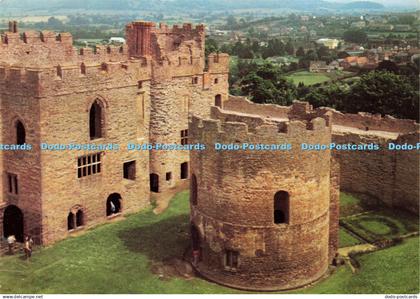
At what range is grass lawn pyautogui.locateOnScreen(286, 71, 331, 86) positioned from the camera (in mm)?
99519

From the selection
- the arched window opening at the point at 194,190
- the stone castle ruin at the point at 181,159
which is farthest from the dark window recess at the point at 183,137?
the arched window opening at the point at 194,190

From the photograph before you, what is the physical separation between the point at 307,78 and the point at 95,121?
7252cm

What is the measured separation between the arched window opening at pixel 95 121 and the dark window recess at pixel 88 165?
4.18 feet

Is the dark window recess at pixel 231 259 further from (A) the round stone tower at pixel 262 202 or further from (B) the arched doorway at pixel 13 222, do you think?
(B) the arched doorway at pixel 13 222

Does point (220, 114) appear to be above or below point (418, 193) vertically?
above

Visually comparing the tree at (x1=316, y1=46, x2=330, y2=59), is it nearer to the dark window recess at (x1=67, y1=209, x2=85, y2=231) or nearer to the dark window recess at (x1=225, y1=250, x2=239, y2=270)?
the dark window recess at (x1=67, y1=209, x2=85, y2=231)

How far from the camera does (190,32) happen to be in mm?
51656

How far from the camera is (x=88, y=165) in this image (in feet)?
121

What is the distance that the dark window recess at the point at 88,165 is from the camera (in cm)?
3631

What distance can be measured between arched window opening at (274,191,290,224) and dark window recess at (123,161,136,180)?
500 inches

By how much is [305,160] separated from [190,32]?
85.2 feet

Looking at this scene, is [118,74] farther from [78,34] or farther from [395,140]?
[78,34]

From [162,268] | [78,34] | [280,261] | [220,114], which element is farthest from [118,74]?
[78,34]

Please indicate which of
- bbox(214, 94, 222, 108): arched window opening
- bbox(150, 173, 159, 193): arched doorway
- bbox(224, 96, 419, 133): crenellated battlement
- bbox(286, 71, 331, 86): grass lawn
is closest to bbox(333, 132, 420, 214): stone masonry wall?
bbox(224, 96, 419, 133): crenellated battlement
